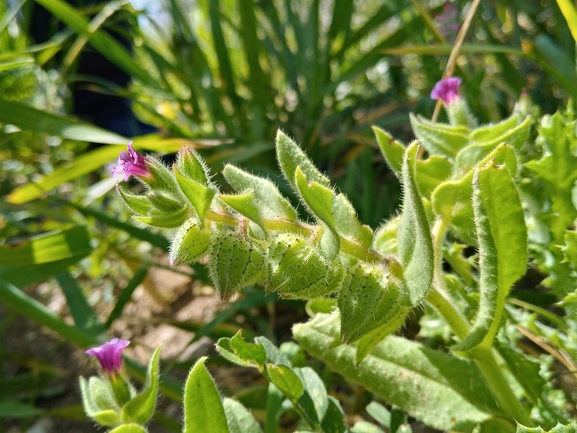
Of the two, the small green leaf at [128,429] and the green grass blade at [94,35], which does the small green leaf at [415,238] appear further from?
the green grass blade at [94,35]

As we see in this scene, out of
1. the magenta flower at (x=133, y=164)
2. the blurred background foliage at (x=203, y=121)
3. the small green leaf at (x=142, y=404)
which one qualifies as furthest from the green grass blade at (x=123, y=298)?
the magenta flower at (x=133, y=164)

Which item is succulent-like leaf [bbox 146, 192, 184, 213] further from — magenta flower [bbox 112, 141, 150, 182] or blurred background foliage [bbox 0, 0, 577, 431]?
blurred background foliage [bbox 0, 0, 577, 431]

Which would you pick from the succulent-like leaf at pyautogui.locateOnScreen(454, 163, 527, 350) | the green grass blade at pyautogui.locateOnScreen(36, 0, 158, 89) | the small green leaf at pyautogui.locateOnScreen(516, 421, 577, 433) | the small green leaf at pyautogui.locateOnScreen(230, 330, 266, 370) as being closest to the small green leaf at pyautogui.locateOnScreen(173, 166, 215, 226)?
the small green leaf at pyautogui.locateOnScreen(230, 330, 266, 370)

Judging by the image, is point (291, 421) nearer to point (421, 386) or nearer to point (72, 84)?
point (421, 386)

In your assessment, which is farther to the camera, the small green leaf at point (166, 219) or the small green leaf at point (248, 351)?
the small green leaf at point (248, 351)

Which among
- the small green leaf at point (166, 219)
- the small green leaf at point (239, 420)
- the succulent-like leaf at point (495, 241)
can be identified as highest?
the small green leaf at point (166, 219)

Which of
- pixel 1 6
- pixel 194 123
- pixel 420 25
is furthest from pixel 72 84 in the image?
pixel 420 25
